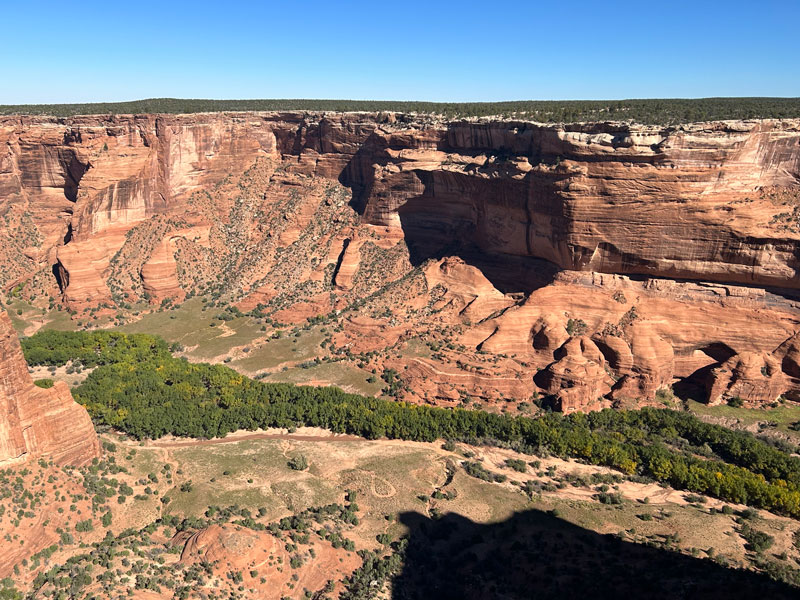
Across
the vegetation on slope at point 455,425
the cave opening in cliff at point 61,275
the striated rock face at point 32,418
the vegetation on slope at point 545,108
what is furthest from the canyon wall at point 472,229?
the striated rock face at point 32,418

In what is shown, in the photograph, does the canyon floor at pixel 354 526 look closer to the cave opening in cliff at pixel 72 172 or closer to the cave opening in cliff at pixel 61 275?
the cave opening in cliff at pixel 61 275

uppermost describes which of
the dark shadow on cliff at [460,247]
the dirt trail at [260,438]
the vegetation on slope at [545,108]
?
the vegetation on slope at [545,108]

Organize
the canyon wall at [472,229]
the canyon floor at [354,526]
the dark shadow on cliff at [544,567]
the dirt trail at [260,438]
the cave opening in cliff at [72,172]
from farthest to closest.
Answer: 1. the cave opening in cliff at [72,172]
2. the canyon wall at [472,229]
3. the dirt trail at [260,438]
4. the canyon floor at [354,526]
5. the dark shadow on cliff at [544,567]

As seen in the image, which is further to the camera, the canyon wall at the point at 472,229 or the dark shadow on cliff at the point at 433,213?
the dark shadow on cliff at the point at 433,213

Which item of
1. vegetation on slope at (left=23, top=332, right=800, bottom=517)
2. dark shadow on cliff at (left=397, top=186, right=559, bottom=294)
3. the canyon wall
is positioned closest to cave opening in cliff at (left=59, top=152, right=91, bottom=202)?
the canyon wall

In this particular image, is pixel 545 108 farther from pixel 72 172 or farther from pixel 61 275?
pixel 61 275

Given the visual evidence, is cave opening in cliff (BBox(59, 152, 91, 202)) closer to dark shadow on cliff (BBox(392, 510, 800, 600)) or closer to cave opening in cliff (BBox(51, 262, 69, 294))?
cave opening in cliff (BBox(51, 262, 69, 294))

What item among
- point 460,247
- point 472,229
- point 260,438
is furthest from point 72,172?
point 472,229

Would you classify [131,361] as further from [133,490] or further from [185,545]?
[185,545]

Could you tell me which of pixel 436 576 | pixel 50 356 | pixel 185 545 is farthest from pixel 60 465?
pixel 50 356
